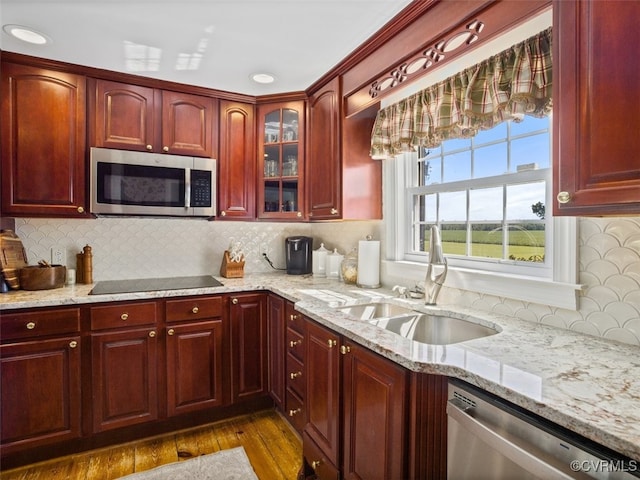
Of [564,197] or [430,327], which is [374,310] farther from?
[564,197]

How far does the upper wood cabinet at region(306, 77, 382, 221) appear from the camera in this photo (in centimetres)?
229

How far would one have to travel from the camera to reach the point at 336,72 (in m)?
2.26

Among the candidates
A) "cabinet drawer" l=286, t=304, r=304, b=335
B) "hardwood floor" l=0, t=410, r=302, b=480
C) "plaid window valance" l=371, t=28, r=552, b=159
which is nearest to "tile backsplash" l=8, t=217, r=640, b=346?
"plaid window valance" l=371, t=28, r=552, b=159

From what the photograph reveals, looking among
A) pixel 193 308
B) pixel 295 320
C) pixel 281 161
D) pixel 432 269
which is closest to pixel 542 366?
pixel 432 269

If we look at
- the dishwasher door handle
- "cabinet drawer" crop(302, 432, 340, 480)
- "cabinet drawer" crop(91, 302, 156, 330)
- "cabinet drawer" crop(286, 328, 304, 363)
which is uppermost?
"cabinet drawer" crop(91, 302, 156, 330)

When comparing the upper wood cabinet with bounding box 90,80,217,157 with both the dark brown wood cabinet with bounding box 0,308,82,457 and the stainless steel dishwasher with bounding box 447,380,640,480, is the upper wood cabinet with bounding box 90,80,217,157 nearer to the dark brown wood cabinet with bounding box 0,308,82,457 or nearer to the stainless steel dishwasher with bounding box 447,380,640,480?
the dark brown wood cabinet with bounding box 0,308,82,457

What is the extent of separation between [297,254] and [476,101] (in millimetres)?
1805

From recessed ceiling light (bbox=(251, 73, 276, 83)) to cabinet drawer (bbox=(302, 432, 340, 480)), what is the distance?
2.25m

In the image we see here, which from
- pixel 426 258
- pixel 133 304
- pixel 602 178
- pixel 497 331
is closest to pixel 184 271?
pixel 133 304

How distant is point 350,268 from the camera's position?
247 cm

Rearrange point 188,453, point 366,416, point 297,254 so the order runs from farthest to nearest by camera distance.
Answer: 1. point 297,254
2. point 188,453
3. point 366,416

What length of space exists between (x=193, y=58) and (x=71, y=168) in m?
1.06

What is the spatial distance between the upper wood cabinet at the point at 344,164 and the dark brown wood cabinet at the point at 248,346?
0.81 metres

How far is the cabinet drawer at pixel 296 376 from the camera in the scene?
6.68 ft
